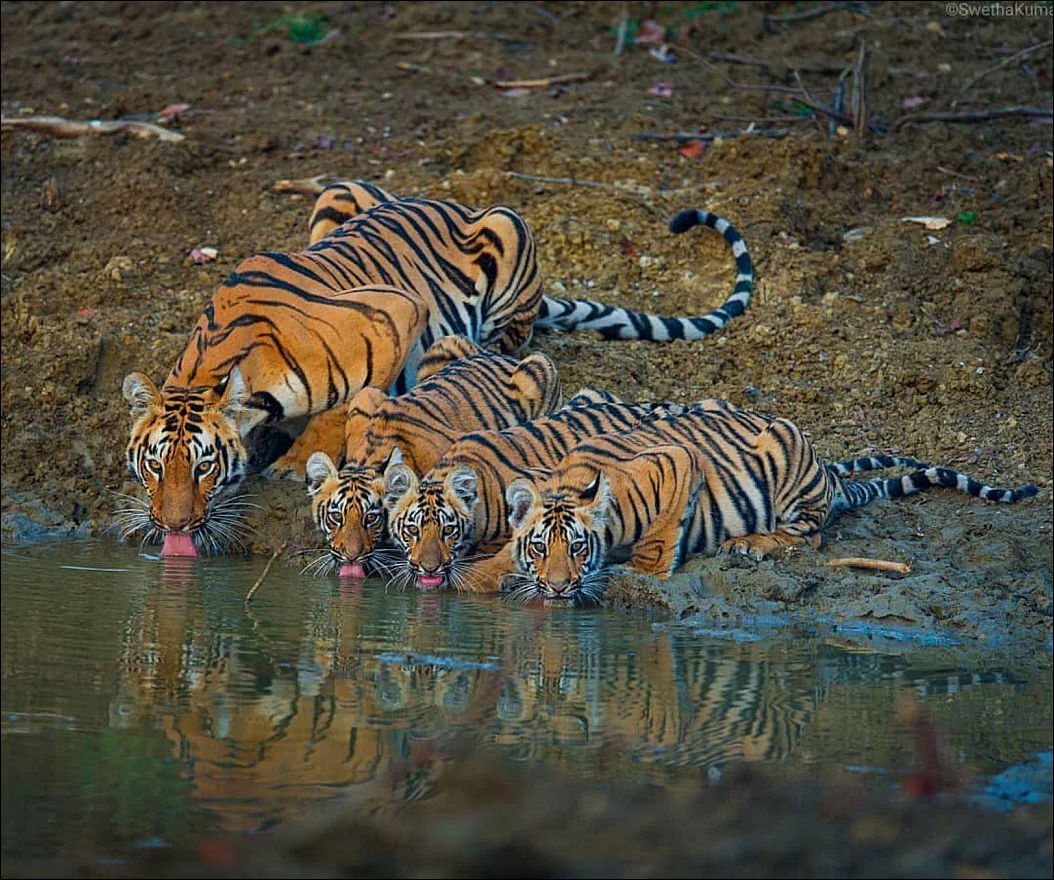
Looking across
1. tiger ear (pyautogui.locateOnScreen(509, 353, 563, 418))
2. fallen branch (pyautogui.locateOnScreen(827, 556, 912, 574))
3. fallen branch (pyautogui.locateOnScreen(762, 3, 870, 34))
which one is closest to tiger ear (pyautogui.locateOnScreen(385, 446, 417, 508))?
tiger ear (pyautogui.locateOnScreen(509, 353, 563, 418))

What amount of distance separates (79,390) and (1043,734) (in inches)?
217

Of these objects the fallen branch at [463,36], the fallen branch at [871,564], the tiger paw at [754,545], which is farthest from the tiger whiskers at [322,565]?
the fallen branch at [463,36]

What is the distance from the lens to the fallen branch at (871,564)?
6.94m

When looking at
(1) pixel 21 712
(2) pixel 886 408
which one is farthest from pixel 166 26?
(1) pixel 21 712

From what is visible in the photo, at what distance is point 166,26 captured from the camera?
47.2ft

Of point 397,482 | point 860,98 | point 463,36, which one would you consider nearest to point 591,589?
point 397,482

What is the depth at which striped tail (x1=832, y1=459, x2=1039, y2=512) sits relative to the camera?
25.4ft

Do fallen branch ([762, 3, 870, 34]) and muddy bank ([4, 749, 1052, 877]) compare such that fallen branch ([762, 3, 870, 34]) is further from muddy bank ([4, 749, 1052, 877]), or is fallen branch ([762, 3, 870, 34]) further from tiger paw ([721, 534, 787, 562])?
muddy bank ([4, 749, 1052, 877])

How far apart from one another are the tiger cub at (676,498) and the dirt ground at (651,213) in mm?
160

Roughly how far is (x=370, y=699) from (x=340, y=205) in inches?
200

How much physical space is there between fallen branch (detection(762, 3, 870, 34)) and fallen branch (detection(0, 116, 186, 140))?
4.94 metres

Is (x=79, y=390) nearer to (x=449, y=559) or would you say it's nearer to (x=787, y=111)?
(x=449, y=559)

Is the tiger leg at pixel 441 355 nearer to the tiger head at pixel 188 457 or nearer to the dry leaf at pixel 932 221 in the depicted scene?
the tiger head at pixel 188 457

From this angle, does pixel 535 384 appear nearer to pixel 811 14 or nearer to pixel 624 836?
pixel 624 836
